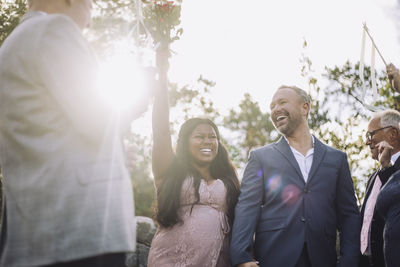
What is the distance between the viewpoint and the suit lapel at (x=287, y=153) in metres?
3.62

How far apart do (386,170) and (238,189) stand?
4.95ft

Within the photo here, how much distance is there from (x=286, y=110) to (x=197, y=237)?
1.51 m

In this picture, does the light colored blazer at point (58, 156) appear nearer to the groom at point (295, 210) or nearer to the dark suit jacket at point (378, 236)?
the groom at point (295, 210)

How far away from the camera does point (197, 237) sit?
3.52 meters

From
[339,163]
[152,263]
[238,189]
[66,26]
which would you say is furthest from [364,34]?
[66,26]

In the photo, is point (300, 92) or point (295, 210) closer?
point (295, 210)

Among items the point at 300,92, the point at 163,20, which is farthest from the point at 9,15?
the point at 300,92

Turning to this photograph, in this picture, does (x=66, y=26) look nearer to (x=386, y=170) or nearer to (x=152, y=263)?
(x=152, y=263)

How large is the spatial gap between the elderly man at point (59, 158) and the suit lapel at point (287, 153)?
2.24m

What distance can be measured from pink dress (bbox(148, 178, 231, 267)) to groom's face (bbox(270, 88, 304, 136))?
0.94 m

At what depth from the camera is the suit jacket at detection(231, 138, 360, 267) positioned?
11.1ft

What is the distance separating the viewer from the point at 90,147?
162 centimetres

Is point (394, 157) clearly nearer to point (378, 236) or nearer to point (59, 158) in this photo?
point (378, 236)

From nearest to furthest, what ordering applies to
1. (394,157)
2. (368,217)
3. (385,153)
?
(385,153), (368,217), (394,157)
